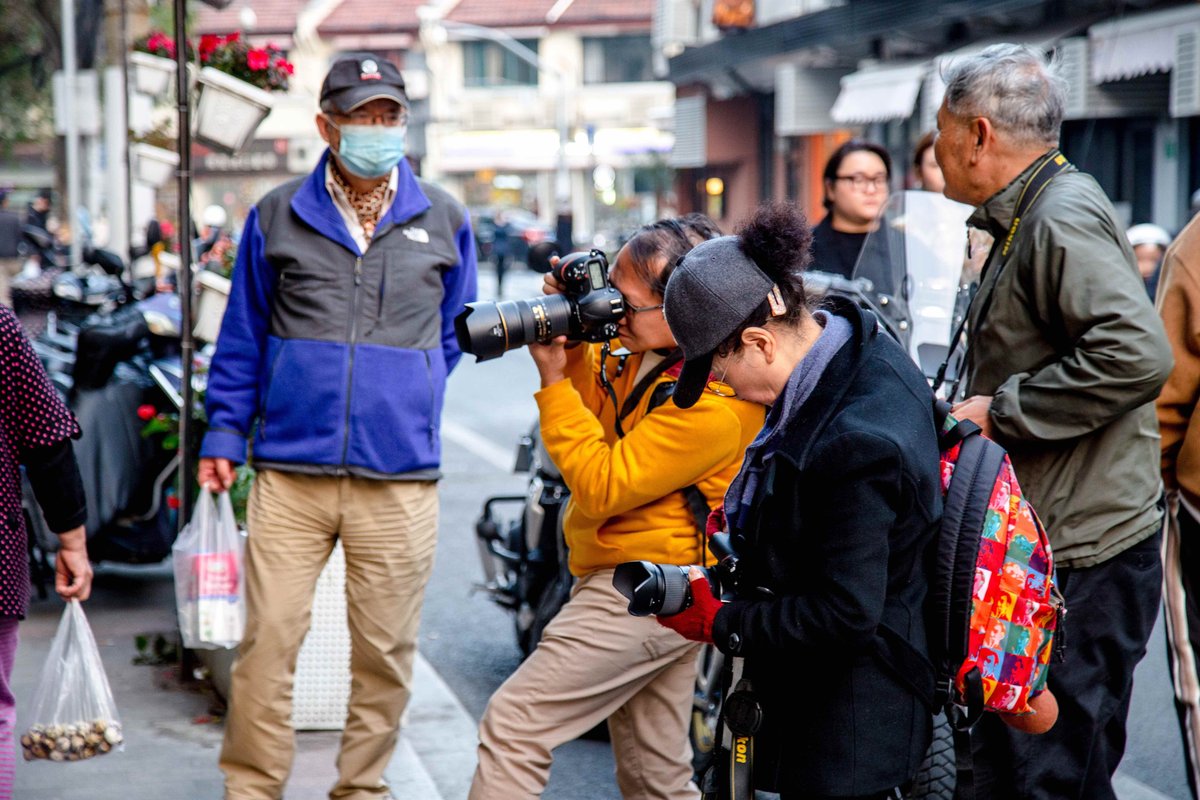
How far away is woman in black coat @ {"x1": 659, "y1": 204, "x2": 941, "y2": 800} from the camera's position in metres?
2.56

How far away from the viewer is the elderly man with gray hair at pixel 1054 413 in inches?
133

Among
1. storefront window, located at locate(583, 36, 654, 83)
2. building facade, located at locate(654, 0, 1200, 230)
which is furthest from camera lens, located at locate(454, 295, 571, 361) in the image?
storefront window, located at locate(583, 36, 654, 83)

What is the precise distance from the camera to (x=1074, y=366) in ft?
10.9

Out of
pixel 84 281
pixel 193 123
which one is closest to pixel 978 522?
pixel 193 123

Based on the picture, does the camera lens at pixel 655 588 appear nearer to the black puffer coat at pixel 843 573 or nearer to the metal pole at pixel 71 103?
the black puffer coat at pixel 843 573

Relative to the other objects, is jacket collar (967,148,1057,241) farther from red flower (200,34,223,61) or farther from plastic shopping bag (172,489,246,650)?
red flower (200,34,223,61)

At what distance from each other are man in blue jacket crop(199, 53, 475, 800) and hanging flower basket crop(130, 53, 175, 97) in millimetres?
5260

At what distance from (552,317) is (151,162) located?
7612 mm

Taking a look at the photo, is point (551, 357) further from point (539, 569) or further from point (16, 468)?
point (539, 569)

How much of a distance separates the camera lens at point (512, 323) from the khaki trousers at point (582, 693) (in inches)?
22.6

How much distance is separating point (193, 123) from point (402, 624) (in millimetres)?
2973

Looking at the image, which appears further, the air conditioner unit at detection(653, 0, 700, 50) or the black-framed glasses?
the air conditioner unit at detection(653, 0, 700, 50)

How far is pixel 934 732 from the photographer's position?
9.46 feet

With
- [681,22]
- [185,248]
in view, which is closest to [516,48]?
[681,22]
